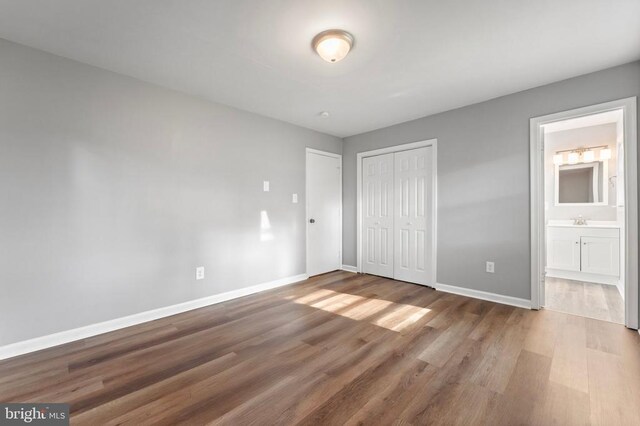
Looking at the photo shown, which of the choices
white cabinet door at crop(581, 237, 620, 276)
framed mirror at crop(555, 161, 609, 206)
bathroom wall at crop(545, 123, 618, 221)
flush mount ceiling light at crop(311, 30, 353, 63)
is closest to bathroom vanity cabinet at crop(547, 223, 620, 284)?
white cabinet door at crop(581, 237, 620, 276)

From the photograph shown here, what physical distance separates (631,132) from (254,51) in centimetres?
336

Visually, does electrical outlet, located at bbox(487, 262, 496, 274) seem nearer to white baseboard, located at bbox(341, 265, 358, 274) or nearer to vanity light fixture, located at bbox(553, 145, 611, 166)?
white baseboard, located at bbox(341, 265, 358, 274)

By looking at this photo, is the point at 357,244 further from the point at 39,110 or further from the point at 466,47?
the point at 39,110

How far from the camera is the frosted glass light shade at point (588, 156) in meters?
4.14

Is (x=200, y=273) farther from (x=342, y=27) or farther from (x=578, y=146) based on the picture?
Result: (x=578, y=146)

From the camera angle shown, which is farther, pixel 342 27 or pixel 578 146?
pixel 578 146

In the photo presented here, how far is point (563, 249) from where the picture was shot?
13.7 feet

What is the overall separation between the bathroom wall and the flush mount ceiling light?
14.3 feet

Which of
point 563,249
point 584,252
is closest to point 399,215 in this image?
point 563,249

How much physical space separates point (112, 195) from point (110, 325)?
118cm

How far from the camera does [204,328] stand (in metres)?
2.54

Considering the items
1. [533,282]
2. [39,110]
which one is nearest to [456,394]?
[533,282]

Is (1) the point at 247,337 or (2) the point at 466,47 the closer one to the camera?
(2) the point at 466,47

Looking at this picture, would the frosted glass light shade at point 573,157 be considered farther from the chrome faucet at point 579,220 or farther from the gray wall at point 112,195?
the gray wall at point 112,195
